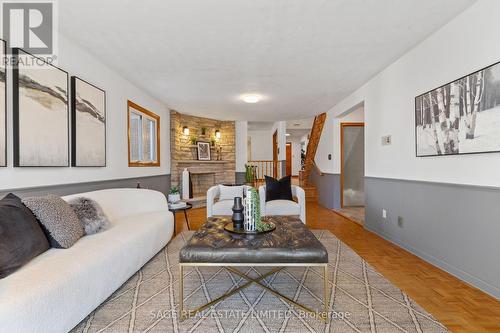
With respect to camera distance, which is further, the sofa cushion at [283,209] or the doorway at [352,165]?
the doorway at [352,165]

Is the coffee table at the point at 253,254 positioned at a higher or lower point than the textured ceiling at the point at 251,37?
lower

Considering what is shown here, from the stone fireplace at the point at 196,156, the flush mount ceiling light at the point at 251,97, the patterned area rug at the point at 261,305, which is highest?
the flush mount ceiling light at the point at 251,97

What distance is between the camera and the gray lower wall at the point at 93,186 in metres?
2.18

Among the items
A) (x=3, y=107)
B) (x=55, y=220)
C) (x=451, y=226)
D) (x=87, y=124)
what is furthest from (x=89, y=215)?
(x=451, y=226)

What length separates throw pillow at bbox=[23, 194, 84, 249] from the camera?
71.0 inches

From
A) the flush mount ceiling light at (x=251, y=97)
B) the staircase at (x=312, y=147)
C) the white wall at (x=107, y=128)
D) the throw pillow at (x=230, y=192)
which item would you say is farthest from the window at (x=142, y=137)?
the staircase at (x=312, y=147)

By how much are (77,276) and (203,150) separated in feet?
17.6

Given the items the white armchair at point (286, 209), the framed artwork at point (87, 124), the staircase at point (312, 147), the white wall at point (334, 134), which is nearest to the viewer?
the framed artwork at point (87, 124)

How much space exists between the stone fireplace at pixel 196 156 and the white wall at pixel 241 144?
0.14 m

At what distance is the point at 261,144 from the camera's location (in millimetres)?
10820

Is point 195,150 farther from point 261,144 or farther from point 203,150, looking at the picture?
point 261,144

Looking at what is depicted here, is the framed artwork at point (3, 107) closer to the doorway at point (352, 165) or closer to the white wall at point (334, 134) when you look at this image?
the white wall at point (334, 134)

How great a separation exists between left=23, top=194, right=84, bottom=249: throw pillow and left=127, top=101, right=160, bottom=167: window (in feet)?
6.78

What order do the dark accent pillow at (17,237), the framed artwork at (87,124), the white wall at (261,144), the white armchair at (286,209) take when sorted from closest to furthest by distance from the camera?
the dark accent pillow at (17,237)
the framed artwork at (87,124)
the white armchair at (286,209)
the white wall at (261,144)
